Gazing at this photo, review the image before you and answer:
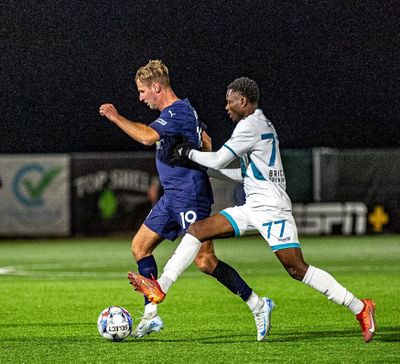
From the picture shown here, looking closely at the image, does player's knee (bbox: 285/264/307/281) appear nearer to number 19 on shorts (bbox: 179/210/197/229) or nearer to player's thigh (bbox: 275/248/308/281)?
player's thigh (bbox: 275/248/308/281)

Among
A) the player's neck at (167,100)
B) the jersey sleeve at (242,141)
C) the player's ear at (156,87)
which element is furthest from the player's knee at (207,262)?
the player's ear at (156,87)

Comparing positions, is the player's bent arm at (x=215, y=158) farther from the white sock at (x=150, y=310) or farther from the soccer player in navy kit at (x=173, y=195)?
the white sock at (x=150, y=310)

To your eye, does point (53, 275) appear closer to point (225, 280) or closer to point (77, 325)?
point (77, 325)

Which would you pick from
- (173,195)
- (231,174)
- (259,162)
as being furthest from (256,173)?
(173,195)

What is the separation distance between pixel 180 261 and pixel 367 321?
137cm

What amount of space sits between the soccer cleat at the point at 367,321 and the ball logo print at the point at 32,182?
15.0 meters

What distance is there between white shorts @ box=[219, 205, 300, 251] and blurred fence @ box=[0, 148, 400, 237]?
13.7 m

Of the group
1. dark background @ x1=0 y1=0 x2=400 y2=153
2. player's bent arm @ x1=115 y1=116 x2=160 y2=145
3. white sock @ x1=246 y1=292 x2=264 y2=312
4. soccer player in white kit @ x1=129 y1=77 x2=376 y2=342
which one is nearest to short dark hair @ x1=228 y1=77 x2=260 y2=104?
soccer player in white kit @ x1=129 y1=77 x2=376 y2=342

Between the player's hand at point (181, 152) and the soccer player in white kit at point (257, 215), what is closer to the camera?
the soccer player in white kit at point (257, 215)

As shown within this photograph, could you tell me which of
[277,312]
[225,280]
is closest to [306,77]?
[277,312]

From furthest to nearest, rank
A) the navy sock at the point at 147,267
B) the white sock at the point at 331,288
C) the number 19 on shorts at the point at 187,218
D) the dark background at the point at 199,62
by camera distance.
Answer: the dark background at the point at 199,62 < the navy sock at the point at 147,267 < the number 19 on shorts at the point at 187,218 < the white sock at the point at 331,288

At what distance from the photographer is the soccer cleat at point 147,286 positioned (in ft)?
24.7

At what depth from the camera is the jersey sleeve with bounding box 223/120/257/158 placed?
7.77 meters

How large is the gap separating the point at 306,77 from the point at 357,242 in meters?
8.01
